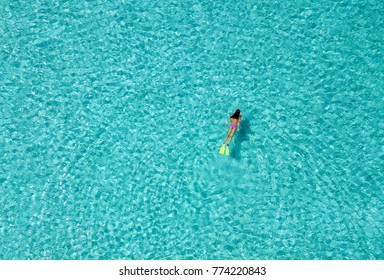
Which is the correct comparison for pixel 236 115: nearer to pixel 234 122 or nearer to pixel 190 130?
pixel 234 122

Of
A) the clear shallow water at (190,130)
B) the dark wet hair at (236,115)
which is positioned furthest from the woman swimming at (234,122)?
the clear shallow water at (190,130)

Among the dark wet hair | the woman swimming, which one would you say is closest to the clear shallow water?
the woman swimming

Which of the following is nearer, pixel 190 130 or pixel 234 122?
pixel 234 122

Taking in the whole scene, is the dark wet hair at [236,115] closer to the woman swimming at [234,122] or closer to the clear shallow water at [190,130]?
the woman swimming at [234,122]

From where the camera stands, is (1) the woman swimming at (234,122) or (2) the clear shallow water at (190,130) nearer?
(2) the clear shallow water at (190,130)

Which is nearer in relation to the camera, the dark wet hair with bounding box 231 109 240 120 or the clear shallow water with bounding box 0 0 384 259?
the clear shallow water with bounding box 0 0 384 259

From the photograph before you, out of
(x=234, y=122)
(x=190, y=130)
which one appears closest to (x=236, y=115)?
(x=234, y=122)

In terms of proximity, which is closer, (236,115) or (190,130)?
(236,115)

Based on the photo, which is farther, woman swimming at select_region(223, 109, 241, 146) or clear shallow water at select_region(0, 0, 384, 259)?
woman swimming at select_region(223, 109, 241, 146)

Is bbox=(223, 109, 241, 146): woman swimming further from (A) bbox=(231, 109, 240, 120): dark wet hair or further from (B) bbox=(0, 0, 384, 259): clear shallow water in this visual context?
(B) bbox=(0, 0, 384, 259): clear shallow water
